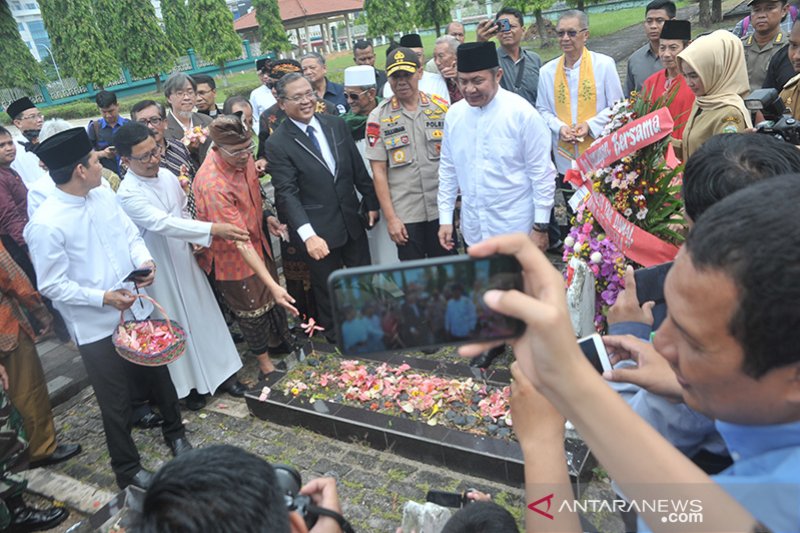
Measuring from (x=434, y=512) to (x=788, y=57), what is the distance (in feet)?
16.4

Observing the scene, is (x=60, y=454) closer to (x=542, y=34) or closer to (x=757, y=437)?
(x=757, y=437)

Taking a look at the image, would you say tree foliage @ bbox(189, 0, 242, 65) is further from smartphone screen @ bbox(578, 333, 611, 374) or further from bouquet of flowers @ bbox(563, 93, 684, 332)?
smartphone screen @ bbox(578, 333, 611, 374)

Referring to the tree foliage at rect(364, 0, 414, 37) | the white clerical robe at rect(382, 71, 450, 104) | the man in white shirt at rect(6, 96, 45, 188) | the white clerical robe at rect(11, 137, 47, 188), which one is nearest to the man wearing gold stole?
the white clerical robe at rect(382, 71, 450, 104)

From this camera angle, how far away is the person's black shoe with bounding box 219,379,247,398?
4.58m

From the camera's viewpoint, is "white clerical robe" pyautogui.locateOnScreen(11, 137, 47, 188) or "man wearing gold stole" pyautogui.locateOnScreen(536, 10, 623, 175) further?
"white clerical robe" pyautogui.locateOnScreen(11, 137, 47, 188)

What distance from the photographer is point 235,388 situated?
4.59 meters

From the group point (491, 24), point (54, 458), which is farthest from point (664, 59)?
point (54, 458)

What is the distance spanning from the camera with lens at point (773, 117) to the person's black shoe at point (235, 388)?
405cm

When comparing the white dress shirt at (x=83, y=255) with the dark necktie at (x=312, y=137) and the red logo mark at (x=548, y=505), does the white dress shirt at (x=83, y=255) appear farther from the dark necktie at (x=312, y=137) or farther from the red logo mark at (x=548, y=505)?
the red logo mark at (x=548, y=505)

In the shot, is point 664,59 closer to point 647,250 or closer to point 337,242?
point 647,250

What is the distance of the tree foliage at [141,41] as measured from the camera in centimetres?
3064

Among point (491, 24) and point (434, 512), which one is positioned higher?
point (491, 24)

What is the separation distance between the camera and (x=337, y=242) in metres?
4.86

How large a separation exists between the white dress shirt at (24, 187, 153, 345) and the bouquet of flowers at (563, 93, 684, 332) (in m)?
2.98
